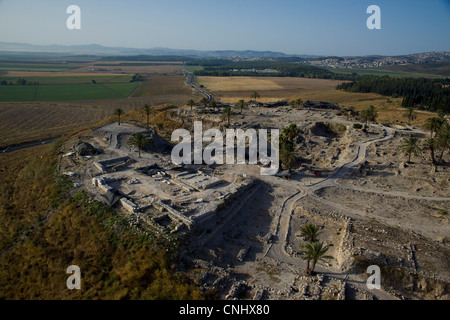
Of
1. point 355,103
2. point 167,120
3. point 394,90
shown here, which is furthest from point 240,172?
point 394,90

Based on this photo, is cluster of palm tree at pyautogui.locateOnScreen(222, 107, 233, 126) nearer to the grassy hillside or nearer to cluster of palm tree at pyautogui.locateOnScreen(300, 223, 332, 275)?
the grassy hillside

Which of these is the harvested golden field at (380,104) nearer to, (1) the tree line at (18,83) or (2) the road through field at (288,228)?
(2) the road through field at (288,228)

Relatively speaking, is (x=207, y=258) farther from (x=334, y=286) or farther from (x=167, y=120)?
(x=167, y=120)

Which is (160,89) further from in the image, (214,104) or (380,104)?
(380,104)

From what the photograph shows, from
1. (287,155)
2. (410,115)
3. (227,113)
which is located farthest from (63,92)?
(410,115)

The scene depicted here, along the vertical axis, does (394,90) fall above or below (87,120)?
above
